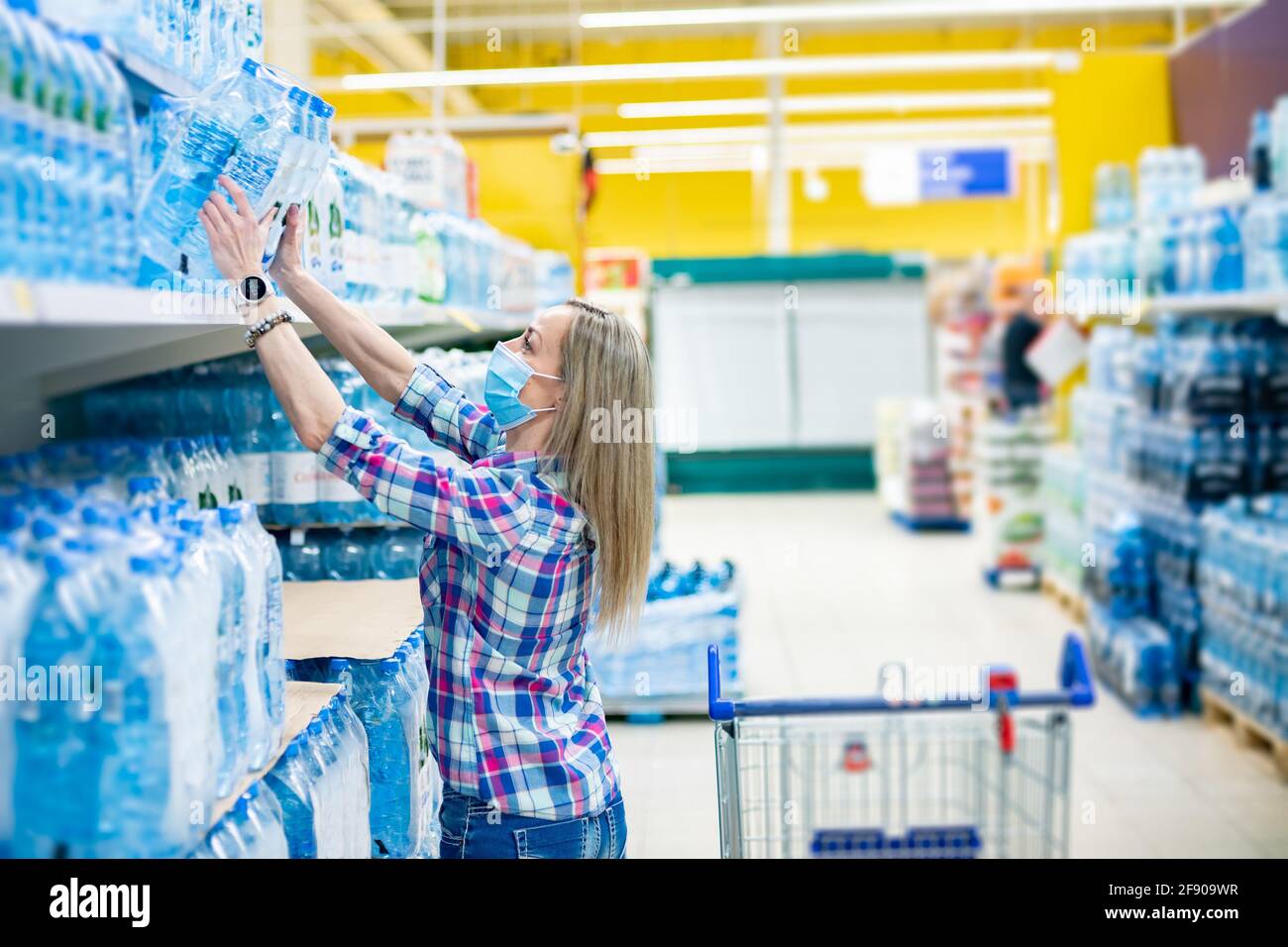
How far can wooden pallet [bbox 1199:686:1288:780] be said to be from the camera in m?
5.09

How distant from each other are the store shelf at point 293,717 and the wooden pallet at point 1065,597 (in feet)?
20.3

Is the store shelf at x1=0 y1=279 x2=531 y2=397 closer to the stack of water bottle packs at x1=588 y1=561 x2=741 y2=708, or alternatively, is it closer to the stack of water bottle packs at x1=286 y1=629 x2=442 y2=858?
the stack of water bottle packs at x1=286 y1=629 x2=442 y2=858

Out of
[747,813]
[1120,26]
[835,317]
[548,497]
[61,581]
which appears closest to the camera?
[61,581]

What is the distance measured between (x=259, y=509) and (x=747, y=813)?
151 cm

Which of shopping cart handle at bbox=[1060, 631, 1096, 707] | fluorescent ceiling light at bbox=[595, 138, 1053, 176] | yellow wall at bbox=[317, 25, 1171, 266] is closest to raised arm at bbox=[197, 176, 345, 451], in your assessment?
shopping cart handle at bbox=[1060, 631, 1096, 707]

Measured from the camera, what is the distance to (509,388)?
2.26 metres

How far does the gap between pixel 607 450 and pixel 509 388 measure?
24 centimetres

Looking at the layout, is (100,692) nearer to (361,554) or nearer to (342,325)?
(342,325)

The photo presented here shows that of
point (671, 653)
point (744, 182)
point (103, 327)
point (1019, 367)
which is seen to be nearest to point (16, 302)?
point (103, 327)

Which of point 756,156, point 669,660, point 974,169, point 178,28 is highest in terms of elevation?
point 756,156

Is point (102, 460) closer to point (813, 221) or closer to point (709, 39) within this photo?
point (709, 39)

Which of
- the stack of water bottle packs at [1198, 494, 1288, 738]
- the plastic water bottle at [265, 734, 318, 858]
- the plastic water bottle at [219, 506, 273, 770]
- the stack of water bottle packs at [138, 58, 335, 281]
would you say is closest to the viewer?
the plastic water bottle at [219, 506, 273, 770]
